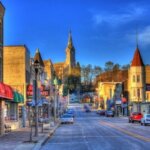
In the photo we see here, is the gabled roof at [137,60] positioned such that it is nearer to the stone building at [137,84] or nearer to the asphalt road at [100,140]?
the stone building at [137,84]

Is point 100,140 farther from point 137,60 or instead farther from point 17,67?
point 137,60

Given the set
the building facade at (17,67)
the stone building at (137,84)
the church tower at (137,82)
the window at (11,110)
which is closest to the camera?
the window at (11,110)

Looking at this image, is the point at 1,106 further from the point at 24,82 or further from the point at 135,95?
the point at 135,95

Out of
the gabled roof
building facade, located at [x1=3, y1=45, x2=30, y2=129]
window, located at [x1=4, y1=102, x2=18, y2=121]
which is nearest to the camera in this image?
window, located at [x1=4, y1=102, x2=18, y2=121]

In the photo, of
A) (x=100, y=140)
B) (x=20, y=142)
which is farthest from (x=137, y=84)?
(x=20, y=142)

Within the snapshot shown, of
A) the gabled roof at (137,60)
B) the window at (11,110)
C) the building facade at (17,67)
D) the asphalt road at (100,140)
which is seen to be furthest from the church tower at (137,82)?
the asphalt road at (100,140)

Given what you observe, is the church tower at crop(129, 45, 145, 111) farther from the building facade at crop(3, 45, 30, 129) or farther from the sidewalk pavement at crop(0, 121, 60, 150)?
the sidewalk pavement at crop(0, 121, 60, 150)

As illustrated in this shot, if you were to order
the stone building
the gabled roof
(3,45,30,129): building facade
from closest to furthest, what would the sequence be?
1. (3,45,30,129): building facade
2. the stone building
3. the gabled roof

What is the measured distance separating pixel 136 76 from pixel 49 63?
28991 millimetres

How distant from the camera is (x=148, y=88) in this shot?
5108 inches

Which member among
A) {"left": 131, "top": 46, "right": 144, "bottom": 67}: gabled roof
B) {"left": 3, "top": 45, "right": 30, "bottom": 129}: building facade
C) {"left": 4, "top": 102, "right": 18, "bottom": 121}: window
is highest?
{"left": 131, "top": 46, "right": 144, "bottom": 67}: gabled roof

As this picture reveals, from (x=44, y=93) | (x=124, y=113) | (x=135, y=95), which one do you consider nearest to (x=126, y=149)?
(x=44, y=93)

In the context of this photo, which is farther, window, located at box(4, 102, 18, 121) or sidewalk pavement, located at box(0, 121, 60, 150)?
window, located at box(4, 102, 18, 121)

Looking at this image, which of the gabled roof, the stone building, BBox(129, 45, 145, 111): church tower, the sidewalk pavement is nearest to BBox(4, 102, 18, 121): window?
the sidewalk pavement
